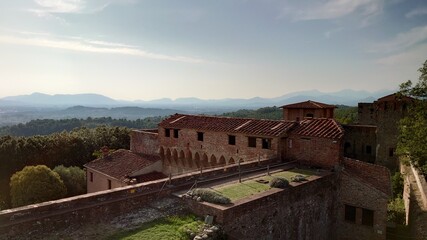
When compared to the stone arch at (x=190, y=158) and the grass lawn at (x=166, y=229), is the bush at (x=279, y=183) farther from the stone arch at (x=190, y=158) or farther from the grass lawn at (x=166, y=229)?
the stone arch at (x=190, y=158)

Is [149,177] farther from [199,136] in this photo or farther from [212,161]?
[212,161]

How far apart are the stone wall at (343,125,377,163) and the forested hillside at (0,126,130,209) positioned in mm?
35548

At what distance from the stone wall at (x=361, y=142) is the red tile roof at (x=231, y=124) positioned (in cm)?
1821

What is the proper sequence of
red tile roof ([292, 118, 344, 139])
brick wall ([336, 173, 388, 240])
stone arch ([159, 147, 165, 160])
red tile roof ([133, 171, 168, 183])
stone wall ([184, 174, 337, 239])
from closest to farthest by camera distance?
stone wall ([184, 174, 337, 239]), brick wall ([336, 173, 388, 240]), red tile roof ([292, 118, 344, 139]), red tile roof ([133, 171, 168, 183]), stone arch ([159, 147, 165, 160])

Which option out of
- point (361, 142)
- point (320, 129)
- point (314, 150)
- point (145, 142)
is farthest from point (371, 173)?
point (145, 142)

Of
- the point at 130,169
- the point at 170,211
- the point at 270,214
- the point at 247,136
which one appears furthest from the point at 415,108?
the point at 130,169

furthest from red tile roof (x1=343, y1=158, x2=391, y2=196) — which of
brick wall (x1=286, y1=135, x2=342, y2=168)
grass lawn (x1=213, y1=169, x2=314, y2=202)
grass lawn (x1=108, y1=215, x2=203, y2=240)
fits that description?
grass lawn (x1=108, y1=215, x2=203, y2=240)

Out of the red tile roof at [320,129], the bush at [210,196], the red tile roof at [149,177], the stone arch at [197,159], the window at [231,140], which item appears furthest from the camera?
the red tile roof at [149,177]

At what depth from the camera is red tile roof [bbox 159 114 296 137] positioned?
24.1 meters

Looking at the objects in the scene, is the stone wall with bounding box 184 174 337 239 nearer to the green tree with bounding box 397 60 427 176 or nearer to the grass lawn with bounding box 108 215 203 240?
the grass lawn with bounding box 108 215 203 240

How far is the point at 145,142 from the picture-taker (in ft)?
107

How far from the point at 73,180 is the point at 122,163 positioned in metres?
11.1

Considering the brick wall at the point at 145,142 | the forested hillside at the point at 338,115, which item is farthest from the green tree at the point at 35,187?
the forested hillside at the point at 338,115

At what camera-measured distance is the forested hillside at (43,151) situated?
44.0m
